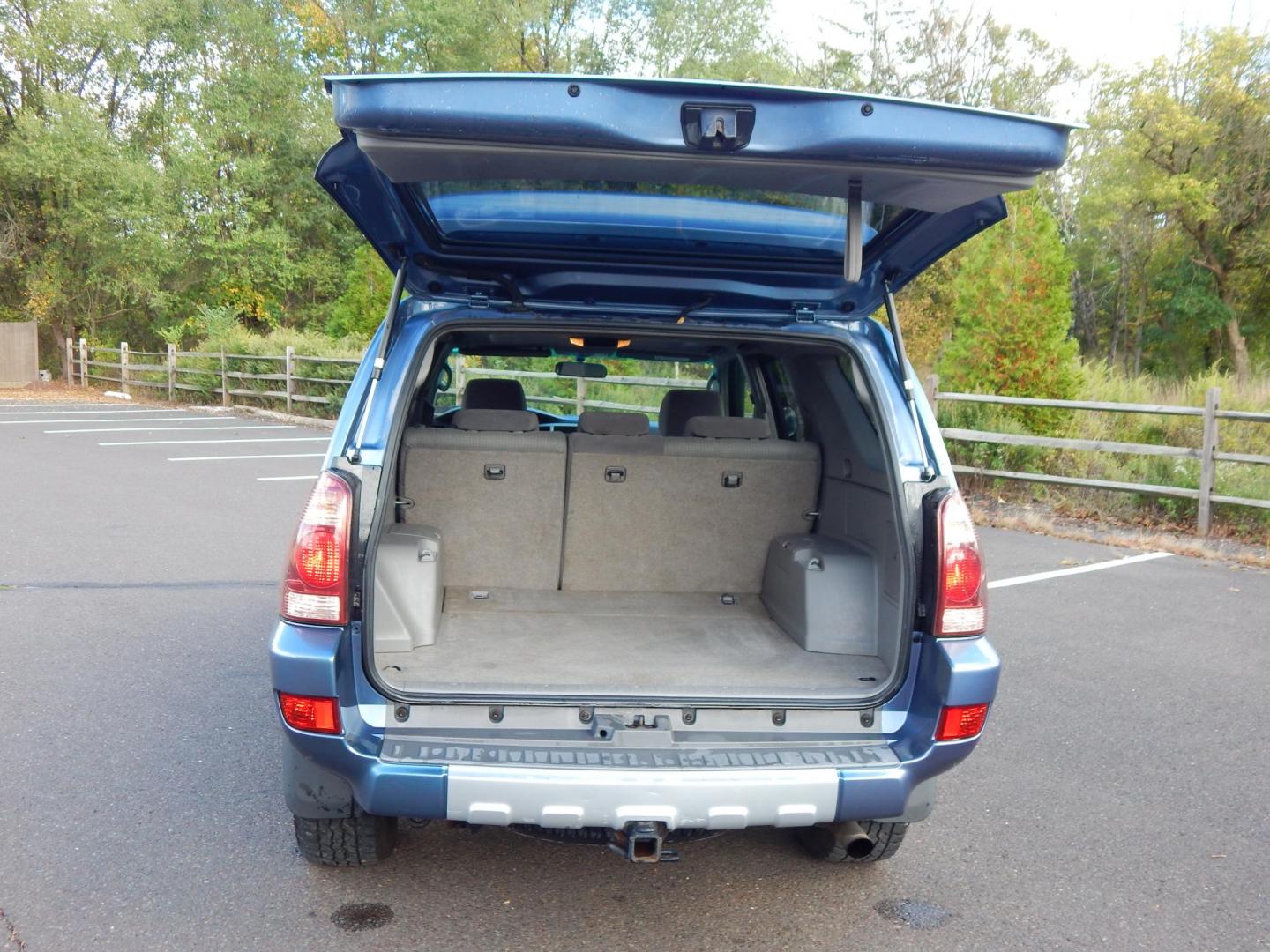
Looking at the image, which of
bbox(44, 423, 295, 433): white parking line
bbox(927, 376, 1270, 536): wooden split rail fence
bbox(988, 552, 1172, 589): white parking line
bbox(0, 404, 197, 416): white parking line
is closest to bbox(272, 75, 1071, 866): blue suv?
bbox(988, 552, 1172, 589): white parking line

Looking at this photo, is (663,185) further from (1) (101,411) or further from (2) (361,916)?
(1) (101,411)

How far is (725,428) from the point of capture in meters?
4.42

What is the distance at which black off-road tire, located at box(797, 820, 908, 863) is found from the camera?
317 cm

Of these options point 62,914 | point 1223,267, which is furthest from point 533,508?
point 1223,267

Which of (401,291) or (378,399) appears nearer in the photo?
(378,399)

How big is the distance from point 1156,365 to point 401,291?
36.6 meters

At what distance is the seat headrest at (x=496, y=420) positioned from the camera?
13.9 ft

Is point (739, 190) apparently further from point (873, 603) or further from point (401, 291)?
point (873, 603)

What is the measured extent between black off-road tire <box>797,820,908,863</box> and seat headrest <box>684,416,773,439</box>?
1687mm

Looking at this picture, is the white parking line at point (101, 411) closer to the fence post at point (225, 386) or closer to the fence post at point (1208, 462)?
the fence post at point (225, 386)

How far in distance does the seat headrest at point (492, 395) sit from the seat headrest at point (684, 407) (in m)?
0.76

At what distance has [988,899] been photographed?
313 centimetres

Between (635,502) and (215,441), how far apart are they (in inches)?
511

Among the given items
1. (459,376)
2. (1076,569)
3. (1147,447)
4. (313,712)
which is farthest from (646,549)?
(459,376)
